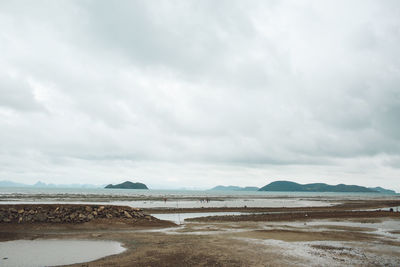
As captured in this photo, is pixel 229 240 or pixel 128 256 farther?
pixel 229 240

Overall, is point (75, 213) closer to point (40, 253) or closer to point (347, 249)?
point (40, 253)

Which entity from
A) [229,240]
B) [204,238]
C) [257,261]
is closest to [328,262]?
[257,261]

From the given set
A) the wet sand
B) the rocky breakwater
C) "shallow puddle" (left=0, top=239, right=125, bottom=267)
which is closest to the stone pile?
the rocky breakwater

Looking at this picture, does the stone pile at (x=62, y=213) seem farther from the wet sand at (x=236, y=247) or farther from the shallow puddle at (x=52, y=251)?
the shallow puddle at (x=52, y=251)

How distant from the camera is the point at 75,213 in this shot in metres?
31.1

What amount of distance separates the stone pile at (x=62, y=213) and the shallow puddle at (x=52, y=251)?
27.0ft

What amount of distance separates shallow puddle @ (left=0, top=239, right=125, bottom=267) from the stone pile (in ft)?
27.0

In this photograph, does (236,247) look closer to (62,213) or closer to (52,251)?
(52,251)

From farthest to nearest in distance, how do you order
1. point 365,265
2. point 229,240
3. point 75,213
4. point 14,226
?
point 75,213 → point 14,226 → point 229,240 → point 365,265

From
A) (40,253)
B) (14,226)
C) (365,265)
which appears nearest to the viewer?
(365,265)

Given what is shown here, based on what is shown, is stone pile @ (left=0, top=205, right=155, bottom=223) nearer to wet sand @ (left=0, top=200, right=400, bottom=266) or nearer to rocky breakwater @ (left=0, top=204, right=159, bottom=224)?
rocky breakwater @ (left=0, top=204, right=159, bottom=224)

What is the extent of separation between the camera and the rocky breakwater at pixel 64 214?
2934 cm

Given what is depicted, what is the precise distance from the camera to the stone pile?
2933 cm

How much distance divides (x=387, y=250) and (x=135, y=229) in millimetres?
21027
